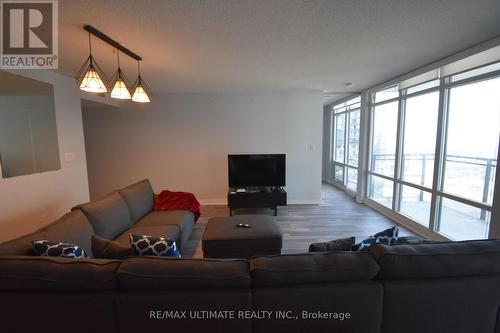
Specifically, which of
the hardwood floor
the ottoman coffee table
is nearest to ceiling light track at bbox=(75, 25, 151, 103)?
the ottoman coffee table

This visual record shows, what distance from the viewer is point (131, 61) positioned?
3.03m

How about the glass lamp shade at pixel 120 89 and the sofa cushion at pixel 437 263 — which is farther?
the glass lamp shade at pixel 120 89

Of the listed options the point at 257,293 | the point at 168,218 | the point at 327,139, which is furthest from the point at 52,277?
the point at 327,139

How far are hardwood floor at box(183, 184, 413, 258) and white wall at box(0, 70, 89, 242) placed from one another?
2.05 m

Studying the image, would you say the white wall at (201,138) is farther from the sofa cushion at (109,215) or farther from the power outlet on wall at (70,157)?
the sofa cushion at (109,215)

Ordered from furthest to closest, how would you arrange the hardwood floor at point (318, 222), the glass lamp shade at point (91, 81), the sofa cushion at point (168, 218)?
the hardwood floor at point (318, 222)
the sofa cushion at point (168, 218)
the glass lamp shade at point (91, 81)

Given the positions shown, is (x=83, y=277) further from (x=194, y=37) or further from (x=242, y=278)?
(x=194, y=37)

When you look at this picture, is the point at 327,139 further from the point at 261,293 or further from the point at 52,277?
the point at 52,277

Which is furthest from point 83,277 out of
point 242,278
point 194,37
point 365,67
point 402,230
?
point 402,230

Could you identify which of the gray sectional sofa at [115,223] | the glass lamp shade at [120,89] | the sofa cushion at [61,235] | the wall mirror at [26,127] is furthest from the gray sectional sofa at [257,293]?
the wall mirror at [26,127]

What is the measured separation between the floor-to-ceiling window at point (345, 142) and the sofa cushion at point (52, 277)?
18.8 ft

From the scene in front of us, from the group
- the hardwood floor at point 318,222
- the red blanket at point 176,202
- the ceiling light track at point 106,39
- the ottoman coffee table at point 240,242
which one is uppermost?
the ceiling light track at point 106,39

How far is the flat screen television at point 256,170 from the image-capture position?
4.62 meters

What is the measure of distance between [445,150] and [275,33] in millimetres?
2917
